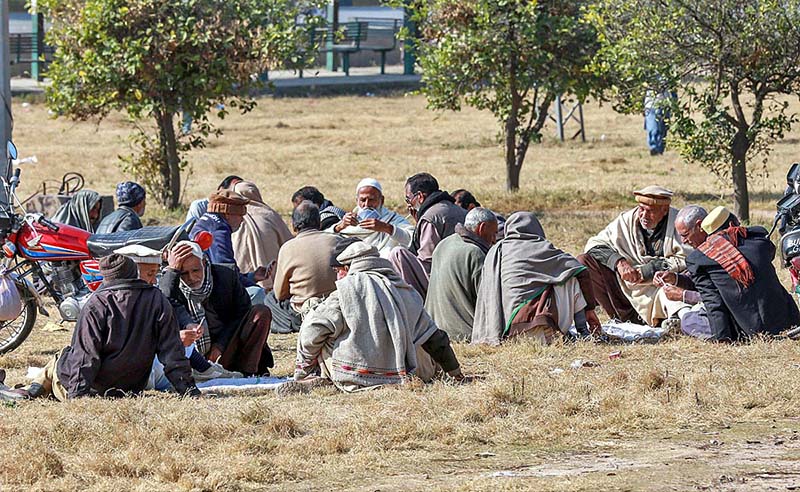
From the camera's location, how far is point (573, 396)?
703cm

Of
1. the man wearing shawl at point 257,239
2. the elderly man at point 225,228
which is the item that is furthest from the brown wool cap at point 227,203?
the man wearing shawl at point 257,239

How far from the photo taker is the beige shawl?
375 inches

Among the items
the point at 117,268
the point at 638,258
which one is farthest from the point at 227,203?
the point at 638,258

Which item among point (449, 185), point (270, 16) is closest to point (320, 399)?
point (270, 16)

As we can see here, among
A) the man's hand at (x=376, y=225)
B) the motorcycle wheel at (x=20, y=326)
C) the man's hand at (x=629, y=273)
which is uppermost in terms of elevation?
the man's hand at (x=376, y=225)

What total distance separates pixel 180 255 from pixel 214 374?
0.72 metres

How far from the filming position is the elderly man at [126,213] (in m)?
10.0

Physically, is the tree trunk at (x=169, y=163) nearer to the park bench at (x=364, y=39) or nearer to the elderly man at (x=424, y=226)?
the elderly man at (x=424, y=226)

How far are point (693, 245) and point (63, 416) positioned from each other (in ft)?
15.0

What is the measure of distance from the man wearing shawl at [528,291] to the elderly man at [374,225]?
3.83ft

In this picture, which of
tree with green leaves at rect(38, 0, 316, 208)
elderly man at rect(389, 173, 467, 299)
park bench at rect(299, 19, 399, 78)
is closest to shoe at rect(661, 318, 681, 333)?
elderly man at rect(389, 173, 467, 299)

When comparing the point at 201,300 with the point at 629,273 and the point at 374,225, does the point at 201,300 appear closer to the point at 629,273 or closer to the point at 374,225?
the point at 374,225

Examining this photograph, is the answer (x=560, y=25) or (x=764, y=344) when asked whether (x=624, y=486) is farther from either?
(x=560, y=25)

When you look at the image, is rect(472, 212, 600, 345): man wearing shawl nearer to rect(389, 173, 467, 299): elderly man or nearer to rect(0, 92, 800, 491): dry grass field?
rect(0, 92, 800, 491): dry grass field
